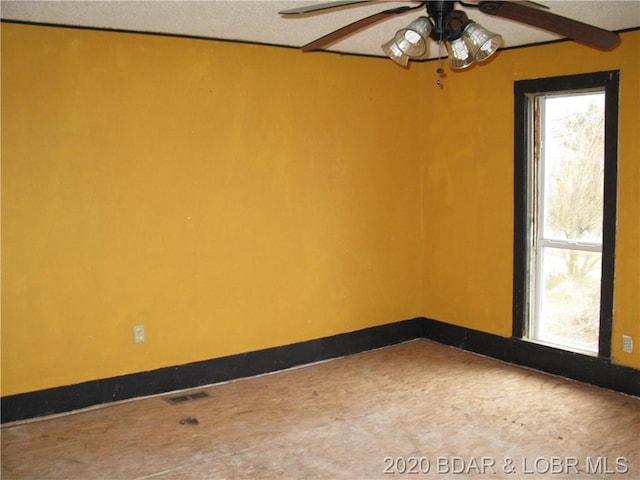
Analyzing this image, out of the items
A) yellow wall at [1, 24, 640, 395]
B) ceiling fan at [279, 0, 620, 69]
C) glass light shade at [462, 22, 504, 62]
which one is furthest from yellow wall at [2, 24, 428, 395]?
glass light shade at [462, 22, 504, 62]

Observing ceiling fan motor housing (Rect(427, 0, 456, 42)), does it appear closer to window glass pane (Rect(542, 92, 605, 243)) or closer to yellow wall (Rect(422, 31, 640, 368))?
yellow wall (Rect(422, 31, 640, 368))

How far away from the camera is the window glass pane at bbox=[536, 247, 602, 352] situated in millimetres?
4410

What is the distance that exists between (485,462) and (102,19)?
3.18 meters

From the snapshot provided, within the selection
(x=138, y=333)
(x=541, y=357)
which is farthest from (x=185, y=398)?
(x=541, y=357)

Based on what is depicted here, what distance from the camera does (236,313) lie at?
15.0 feet

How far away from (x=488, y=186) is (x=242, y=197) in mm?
1877

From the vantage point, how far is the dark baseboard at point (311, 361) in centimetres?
394

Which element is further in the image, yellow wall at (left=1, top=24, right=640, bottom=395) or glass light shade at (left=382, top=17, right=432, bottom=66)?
yellow wall at (left=1, top=24, right=640, bottom=395)

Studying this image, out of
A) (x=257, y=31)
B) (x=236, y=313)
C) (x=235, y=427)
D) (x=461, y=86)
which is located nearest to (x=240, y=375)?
(x=236, y=313)

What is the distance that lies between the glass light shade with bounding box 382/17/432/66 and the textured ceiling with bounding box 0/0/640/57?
66 centimetres

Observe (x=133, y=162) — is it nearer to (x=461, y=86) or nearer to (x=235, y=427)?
(x=235, y=427)

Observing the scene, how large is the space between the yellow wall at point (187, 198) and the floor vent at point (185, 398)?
24 cm

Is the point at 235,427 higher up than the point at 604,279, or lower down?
lower down

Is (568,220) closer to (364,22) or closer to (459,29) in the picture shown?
(459,29)
